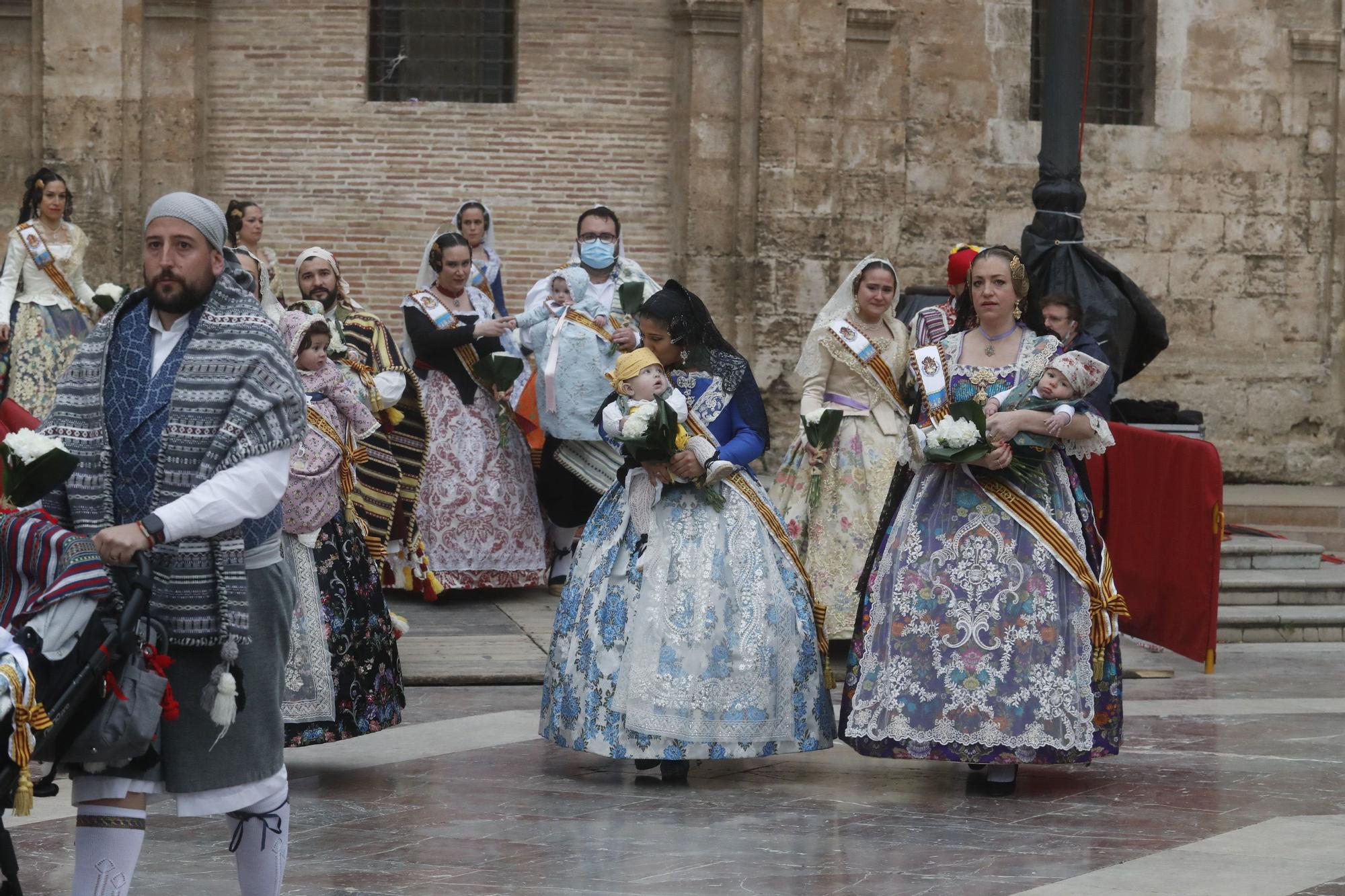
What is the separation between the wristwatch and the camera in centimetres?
441

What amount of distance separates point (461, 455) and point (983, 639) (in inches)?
191

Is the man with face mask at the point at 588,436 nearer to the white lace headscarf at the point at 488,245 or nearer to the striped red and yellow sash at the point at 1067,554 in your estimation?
the white lace headscarf at the point at 488,245

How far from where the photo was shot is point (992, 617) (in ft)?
22.1

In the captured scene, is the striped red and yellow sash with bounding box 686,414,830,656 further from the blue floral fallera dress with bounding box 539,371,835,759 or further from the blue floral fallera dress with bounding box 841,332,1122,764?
the blue floral fallera dress with bounding box 841,332,1122,764

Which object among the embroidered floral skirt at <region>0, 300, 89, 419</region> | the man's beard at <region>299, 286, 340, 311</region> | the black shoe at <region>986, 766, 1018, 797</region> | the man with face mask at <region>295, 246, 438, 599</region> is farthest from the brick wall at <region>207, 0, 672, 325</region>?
the black shoe at <region>986, 766, 1018, 797</region>

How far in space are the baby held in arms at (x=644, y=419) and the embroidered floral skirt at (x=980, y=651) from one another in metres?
0.88

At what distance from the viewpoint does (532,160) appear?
49.8 feet

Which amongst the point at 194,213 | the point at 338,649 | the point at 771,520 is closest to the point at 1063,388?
the point at 771,520

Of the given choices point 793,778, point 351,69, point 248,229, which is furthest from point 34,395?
point 793,778

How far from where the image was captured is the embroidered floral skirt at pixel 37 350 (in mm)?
12883

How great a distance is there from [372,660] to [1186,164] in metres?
11.1

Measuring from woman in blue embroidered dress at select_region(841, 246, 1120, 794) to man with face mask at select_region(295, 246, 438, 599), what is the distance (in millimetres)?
2681

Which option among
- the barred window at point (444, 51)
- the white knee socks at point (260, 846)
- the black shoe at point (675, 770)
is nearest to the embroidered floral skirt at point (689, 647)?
the black shoe at point (675, 770)

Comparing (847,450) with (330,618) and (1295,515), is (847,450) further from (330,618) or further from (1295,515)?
(1295,515)
